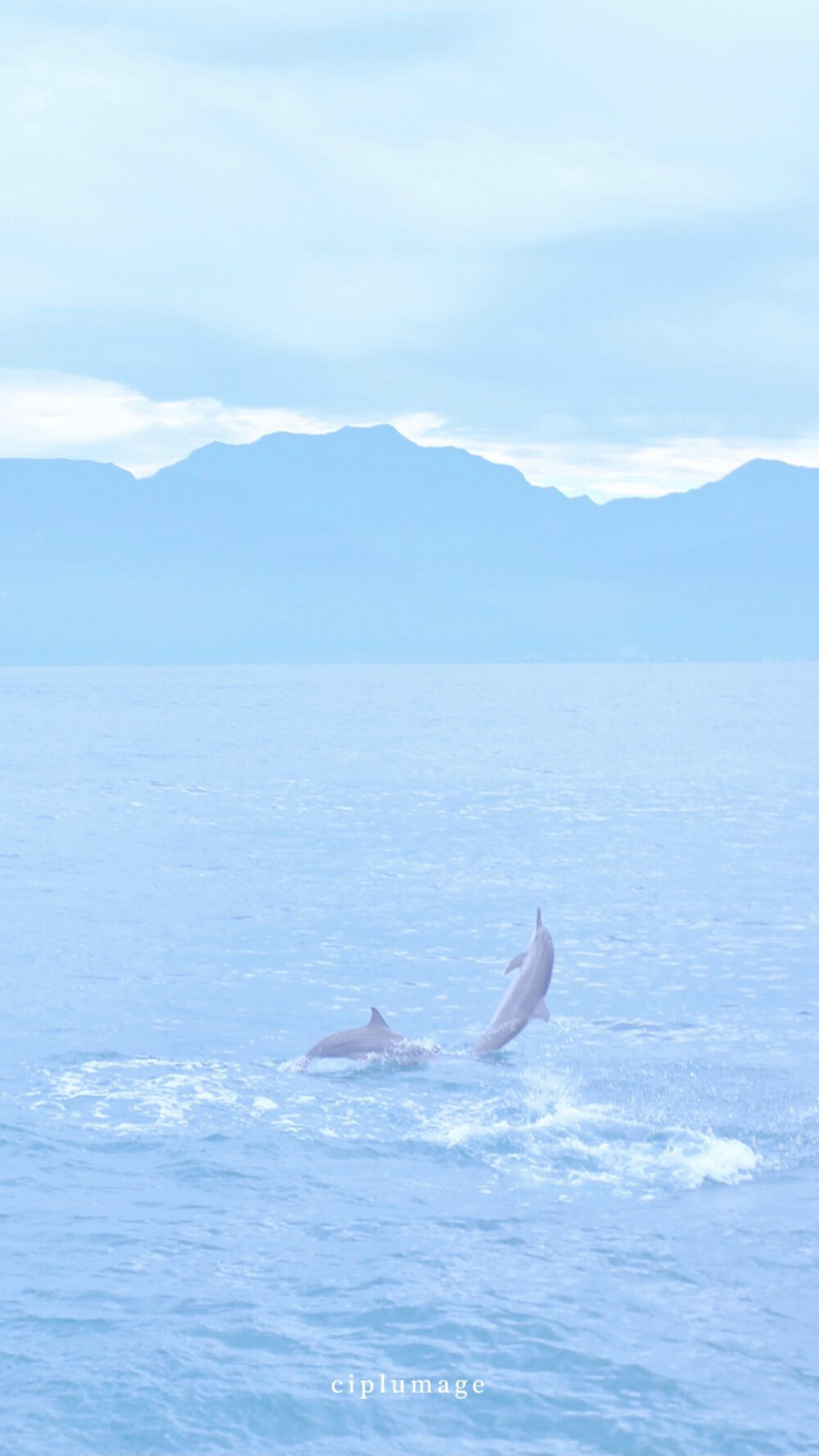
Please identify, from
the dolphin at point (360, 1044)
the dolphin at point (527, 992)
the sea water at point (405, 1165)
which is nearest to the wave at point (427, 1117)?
the sea water at point (405, 1165)

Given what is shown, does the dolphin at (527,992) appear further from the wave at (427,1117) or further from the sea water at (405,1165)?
the wave at (427,1117)

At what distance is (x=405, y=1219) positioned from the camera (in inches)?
704

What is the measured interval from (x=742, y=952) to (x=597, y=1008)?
7.07 m

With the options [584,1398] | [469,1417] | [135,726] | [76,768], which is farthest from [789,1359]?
[135,726]

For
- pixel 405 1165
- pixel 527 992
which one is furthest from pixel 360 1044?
pixel 405 1165

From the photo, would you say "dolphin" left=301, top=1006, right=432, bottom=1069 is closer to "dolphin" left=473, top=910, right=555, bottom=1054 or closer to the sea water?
the sea water

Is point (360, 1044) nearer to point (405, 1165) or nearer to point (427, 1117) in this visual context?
point (427, 1117)

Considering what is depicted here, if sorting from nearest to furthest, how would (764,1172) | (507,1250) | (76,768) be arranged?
(507,1250) < (764,1172) < (76,768)

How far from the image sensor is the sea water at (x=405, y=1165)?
1421cm

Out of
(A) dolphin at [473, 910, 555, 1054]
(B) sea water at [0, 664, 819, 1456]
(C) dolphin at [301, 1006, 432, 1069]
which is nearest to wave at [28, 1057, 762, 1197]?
(B) sea water at [0, 664, 819, 1456]

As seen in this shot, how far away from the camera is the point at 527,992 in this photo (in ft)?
80.9

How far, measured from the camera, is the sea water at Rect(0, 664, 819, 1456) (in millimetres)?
14211

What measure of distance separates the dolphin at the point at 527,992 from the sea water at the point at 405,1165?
661mm

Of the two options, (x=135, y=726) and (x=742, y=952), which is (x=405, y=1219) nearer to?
(x=742, y=952)
